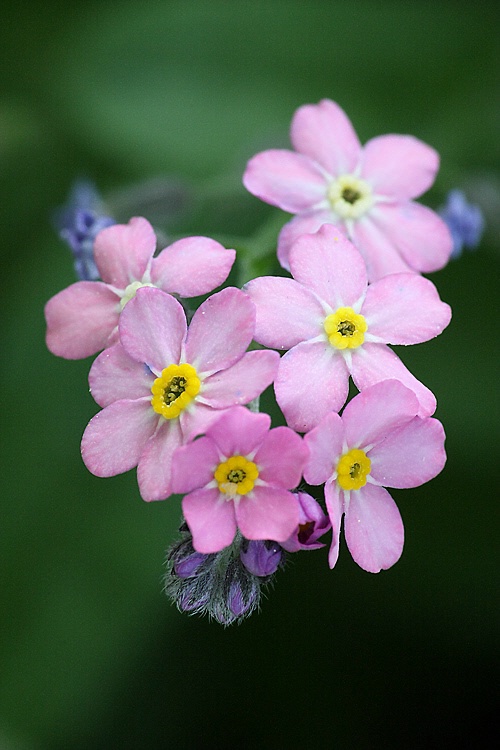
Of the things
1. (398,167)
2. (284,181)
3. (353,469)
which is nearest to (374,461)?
(353,469)

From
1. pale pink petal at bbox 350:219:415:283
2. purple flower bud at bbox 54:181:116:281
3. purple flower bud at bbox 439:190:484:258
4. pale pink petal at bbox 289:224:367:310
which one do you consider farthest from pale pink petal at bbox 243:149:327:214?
purple flower bud at bbox 439:190:484:258

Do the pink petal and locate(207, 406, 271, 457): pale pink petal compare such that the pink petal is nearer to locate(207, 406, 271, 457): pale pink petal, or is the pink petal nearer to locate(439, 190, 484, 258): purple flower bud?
locate(207, 406, 271, 457): pale pink petal

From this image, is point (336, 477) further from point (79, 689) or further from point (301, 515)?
point (79, 689)

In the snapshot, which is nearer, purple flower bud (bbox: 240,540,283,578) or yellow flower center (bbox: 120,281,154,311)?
purple flower bud (bbox: 240,540,283,578)

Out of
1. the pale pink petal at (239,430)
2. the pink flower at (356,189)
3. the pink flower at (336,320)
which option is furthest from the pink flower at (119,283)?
the pale pink petal at (239,430)

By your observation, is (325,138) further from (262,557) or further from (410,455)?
(262,557)

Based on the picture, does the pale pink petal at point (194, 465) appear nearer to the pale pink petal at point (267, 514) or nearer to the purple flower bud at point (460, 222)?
the pale pink petal at point (267, 514)

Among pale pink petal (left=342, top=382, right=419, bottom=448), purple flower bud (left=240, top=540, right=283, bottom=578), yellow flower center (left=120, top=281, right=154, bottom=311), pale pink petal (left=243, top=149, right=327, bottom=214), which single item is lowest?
purple flower bud (left=240, top=540, right=283, bottom=578)
